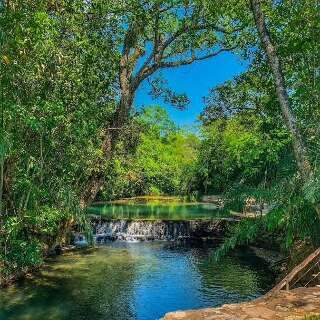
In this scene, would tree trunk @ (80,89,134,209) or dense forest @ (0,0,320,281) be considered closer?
dense forest @ (0,0,320,281)

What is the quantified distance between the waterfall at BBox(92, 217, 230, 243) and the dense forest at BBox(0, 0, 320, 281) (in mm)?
8377

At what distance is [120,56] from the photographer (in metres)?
15.8

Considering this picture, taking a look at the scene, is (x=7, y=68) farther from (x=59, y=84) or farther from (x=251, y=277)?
(x=251, y=277)

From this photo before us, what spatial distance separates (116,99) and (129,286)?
641 cm

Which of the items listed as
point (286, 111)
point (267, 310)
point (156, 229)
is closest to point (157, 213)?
point (156, 229)

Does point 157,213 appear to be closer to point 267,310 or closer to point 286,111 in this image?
point 286,111

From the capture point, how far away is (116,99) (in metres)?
16.6

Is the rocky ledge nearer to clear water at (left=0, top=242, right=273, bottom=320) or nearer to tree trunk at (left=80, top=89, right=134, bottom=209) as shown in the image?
clear water at (left=0, top=242, right=273, bottom=320)

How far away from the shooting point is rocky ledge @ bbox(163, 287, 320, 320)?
247 inches

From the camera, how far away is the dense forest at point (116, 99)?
33.4 ft

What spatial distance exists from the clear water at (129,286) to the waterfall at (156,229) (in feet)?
16.7

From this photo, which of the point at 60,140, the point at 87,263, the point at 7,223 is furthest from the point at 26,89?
the point at 87,263

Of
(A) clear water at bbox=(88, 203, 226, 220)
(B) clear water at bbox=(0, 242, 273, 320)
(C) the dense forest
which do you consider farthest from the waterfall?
(C) the dense forest

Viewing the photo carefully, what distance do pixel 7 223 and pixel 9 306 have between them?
2.98 m
